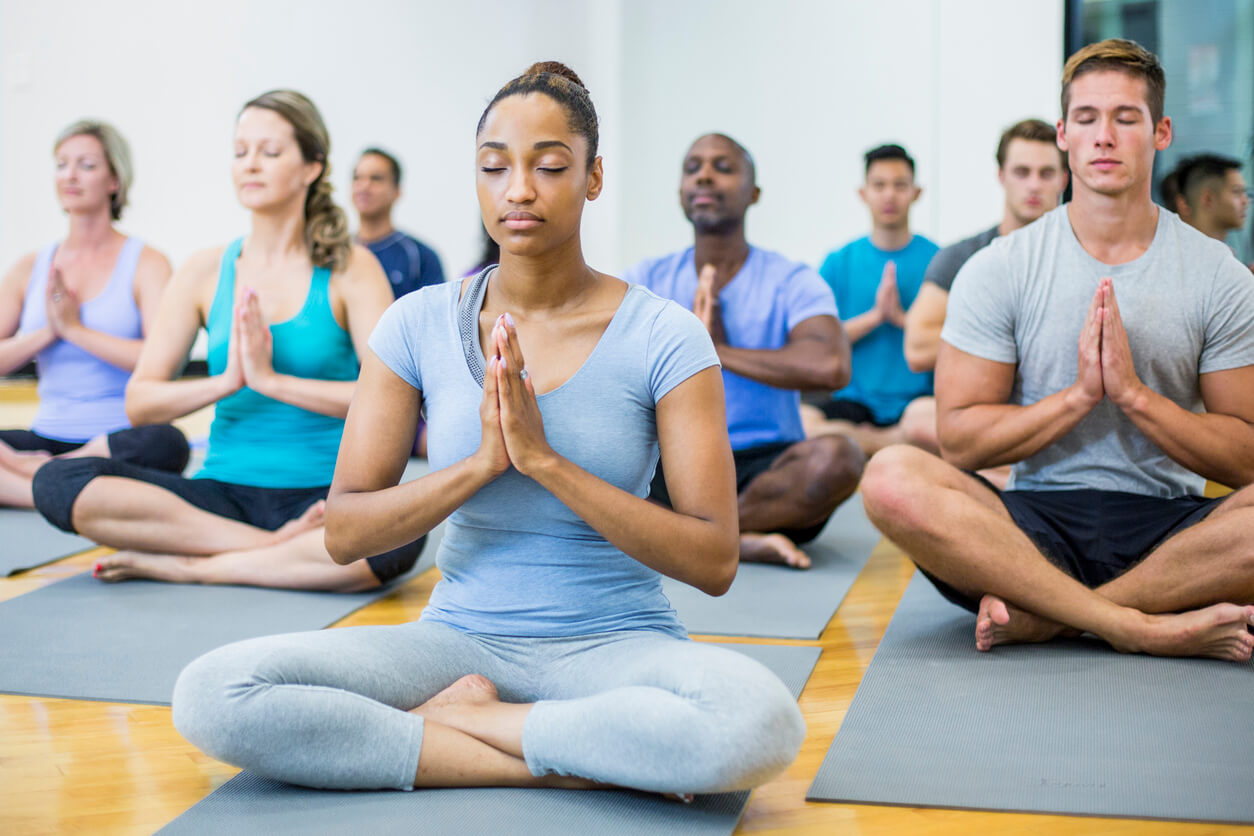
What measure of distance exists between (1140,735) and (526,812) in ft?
2.81

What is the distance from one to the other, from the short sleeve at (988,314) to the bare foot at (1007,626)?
44cm

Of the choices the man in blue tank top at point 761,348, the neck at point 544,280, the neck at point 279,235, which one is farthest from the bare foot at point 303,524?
the neck at point 544,280

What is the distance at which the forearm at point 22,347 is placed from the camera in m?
3.44

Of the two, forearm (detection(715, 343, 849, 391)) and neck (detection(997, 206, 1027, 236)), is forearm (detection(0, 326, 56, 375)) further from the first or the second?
neck (detection(997, 206, 1027, 236))

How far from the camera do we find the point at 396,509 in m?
1.57

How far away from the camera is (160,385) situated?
2760mm

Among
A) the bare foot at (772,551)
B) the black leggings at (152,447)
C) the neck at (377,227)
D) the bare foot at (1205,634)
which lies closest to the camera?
the bare foot at (1205,634)

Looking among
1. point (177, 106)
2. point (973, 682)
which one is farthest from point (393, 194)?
point (973, 682)

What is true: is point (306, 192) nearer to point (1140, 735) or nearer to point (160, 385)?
point (160, 385)

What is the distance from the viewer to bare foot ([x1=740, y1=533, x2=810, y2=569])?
2949mm

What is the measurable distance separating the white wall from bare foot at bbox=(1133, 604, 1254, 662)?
3.81 m

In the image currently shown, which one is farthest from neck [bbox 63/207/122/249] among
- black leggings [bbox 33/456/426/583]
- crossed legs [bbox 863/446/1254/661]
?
→ crossed legs [bbox 863/446/1254/661]

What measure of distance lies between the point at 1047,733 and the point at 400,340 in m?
1.03

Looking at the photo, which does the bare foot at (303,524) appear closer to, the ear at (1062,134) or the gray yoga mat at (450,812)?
the gray yoga mat at (450,812)
